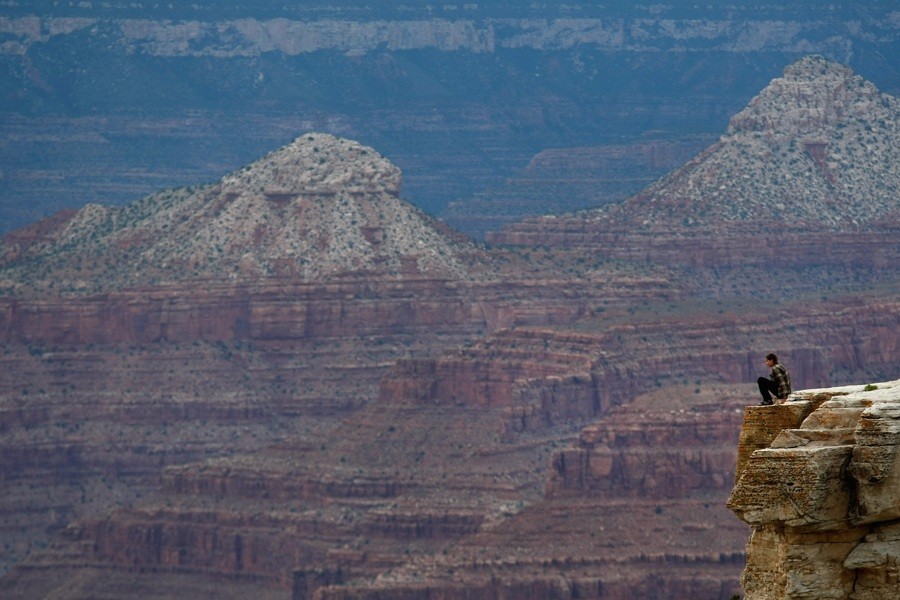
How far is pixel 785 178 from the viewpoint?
162625 millimetres

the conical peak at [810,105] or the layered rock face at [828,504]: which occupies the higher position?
the conical peak at [810,105]

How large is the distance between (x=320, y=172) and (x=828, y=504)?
128m

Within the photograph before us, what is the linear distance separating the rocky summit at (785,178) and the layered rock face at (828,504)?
435ft

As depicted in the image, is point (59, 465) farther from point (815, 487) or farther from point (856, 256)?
point (815, 487)

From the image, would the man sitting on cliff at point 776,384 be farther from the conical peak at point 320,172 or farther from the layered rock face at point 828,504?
the conical peak at point 320,172

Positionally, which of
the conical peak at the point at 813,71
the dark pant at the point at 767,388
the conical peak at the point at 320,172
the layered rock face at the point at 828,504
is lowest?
the layered rock face at the point at 828,504

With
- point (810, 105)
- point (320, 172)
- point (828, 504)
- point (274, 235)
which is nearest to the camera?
point (828, 504)

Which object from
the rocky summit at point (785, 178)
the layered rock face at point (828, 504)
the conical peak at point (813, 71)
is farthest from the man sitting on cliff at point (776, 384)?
the conical peak at point (813, 71)

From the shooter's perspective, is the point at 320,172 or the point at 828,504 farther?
the point at 320,172

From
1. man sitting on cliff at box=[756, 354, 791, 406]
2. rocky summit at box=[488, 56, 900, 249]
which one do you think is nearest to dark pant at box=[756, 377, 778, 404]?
man sitting on cliff at box=[756, 354, 791, 406]

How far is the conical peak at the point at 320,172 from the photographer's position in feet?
499

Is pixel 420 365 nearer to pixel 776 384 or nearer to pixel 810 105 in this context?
pixel 810 105

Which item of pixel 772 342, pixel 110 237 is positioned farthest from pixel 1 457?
pixel 772 342

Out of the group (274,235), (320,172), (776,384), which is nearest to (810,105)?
(320,172)
